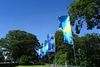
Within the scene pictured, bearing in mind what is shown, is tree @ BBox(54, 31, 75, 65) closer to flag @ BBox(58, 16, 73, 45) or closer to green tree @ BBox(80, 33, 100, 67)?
green tree @ BBox(80, 33, 100, 67)

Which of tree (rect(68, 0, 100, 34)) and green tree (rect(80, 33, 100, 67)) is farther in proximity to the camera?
green tree (rect(80, 33, 100, 67))

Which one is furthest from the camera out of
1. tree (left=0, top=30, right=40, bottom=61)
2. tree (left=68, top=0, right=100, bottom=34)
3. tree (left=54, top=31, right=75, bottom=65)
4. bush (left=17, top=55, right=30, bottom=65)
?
tree (left=0, top=30, right=40, bottom=61)

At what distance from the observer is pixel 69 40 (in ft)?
51.3

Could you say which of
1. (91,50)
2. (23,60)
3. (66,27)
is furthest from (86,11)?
(23,60)

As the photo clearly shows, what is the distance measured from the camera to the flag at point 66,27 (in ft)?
51.4

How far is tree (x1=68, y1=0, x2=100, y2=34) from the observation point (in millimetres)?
14938

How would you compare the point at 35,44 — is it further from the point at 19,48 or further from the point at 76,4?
the point at 76,4

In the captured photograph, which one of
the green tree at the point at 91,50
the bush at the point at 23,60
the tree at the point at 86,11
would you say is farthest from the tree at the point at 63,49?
the tree at the point at 86,11

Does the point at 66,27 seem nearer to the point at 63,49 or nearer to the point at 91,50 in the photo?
the point at 91,50

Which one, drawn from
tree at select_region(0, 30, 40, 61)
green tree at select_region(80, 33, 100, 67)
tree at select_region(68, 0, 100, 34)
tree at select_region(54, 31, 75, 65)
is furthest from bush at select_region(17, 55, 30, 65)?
tree at select_region(68, 0, 100, 34)

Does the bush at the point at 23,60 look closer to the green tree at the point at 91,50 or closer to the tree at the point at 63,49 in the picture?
the tree at the point at 63,49

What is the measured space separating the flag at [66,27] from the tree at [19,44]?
47.7 metres

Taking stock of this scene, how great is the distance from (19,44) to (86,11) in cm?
5291

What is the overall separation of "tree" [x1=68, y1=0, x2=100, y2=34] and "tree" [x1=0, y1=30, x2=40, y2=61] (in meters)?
48.0
